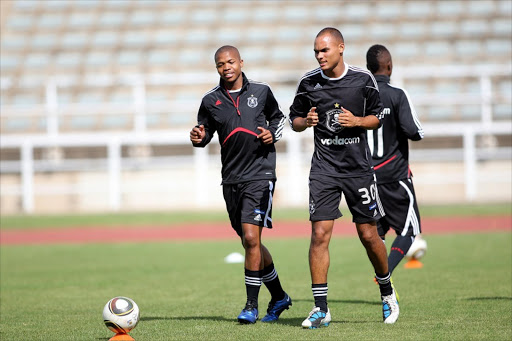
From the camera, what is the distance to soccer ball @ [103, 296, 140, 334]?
589 centimetres

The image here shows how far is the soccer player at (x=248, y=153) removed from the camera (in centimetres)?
668

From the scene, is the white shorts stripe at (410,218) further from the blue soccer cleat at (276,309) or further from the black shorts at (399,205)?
the blue soccer cleat at (276,309)

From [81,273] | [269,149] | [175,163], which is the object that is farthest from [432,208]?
[269,149]

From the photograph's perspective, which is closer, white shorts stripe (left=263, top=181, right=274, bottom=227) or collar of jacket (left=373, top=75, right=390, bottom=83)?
white shorts stripe (left=263, top=181, right=274, bottom=227)

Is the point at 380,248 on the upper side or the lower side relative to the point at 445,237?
upper

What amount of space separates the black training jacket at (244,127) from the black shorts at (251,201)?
0.19 ft

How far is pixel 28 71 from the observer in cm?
3003

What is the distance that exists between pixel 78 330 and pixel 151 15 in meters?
26.8

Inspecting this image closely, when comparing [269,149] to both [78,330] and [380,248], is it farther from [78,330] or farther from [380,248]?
[78,330]

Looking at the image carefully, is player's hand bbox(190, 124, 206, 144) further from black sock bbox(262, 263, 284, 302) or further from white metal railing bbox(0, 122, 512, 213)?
white metal railing bbox(0, 122, 512, 213)

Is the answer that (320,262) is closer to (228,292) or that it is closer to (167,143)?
(228,292)

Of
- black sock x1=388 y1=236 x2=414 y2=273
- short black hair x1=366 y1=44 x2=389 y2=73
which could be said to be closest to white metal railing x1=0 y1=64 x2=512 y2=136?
short black hair x1=366 y1=44 x2=389 y2=73

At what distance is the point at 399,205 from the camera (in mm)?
7859

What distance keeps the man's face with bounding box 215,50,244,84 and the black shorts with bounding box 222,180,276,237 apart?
914 millimetres
